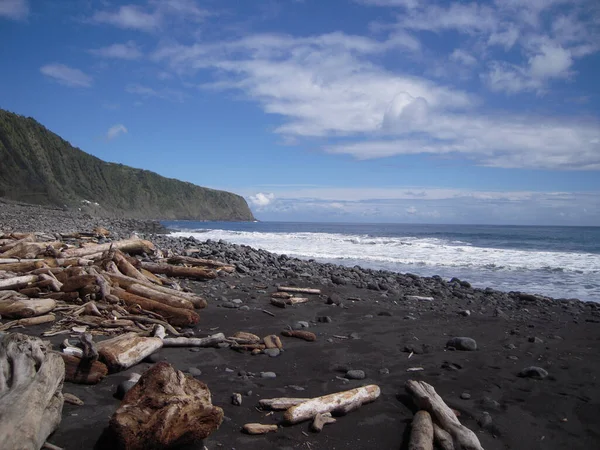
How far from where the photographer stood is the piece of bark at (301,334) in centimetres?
573

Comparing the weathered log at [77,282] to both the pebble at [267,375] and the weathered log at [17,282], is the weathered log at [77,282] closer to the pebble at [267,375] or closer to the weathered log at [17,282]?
the weathered log at [17,282]

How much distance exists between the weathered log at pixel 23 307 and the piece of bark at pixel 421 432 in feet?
15.3

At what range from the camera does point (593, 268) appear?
17031 millimetres

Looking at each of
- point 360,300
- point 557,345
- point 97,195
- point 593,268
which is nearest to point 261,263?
point 360,300

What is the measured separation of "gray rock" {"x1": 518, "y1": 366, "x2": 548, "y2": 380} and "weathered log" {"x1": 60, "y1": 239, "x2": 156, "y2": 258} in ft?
24.6

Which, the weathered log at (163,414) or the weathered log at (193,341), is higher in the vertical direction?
the weathered log at (163,414)

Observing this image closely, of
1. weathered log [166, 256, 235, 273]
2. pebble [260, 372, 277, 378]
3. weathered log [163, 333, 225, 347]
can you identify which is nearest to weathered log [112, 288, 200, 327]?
weathered log [163, 333, 225, 347]

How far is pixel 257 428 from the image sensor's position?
321cm

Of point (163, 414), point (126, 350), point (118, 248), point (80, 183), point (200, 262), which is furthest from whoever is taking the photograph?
point (80, 183)

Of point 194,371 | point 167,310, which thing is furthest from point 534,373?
point 167,310

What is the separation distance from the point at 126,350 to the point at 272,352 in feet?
5.54

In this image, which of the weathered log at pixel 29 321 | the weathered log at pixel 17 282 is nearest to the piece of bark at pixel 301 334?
the weathered log at pixel 29 321

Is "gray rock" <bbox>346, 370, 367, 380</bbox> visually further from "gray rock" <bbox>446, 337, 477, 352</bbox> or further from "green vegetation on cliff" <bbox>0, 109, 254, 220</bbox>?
"green vegetation on cliff" <bbox>0, 109, 254, 220</bbox>

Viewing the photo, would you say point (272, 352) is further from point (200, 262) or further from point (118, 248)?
point (118, 248)
